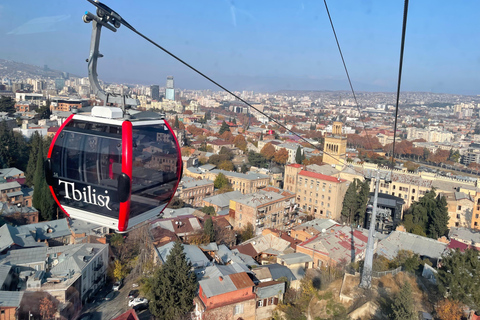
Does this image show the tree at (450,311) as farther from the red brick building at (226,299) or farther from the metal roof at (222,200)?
the metal roof at (222,200)

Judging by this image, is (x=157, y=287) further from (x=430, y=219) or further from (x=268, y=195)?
(x=430, y=219)

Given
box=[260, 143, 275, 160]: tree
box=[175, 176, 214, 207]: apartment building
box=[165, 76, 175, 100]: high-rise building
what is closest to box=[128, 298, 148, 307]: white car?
box=[175, 176, 214, 207]: apartment building

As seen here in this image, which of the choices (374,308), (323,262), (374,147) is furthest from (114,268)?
(374,147)

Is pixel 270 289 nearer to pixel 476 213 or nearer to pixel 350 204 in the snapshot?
pixel 350 204

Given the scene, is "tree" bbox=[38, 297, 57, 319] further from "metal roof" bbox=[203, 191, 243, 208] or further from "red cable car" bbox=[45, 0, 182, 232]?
"metal roof" bbox=[203, 191, 243, 208]

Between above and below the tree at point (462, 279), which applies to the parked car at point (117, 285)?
below

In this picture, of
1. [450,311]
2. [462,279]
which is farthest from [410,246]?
[450,311]

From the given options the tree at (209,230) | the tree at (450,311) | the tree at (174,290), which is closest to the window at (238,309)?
the tree at (174,290)
